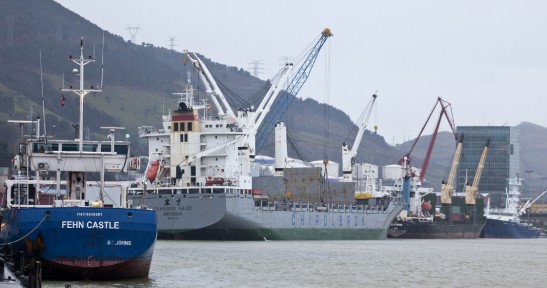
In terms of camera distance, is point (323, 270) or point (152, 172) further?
point (152, 172)

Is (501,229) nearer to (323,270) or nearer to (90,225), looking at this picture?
(323,270)

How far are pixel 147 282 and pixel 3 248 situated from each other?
191 inches

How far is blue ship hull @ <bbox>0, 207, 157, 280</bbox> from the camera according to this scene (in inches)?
1412

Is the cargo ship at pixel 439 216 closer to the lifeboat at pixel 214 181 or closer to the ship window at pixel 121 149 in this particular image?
the lifeboat at pixel 214 181

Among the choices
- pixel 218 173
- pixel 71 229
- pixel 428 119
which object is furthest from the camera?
pixel 428 119

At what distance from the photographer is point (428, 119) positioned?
169000 millimetres

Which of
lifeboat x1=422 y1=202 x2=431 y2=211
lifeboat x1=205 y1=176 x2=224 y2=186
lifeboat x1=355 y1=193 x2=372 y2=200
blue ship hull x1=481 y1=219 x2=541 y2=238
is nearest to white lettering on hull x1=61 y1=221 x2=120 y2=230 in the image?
lifeboat x1=205 y1=176 x2=224 y2=186

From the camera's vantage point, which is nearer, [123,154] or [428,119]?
[123,154]

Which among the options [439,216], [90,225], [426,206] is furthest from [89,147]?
[439,216]

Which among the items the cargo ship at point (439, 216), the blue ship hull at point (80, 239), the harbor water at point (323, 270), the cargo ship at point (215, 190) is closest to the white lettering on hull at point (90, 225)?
the blue ship hull at point (80, 239)

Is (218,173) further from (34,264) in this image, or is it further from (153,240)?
(34,264)

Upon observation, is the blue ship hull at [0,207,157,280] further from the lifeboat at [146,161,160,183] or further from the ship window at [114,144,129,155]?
the lifeboat at [146,161,160,183]

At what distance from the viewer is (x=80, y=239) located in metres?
36.0

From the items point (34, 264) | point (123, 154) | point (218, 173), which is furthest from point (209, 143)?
point (34, 264)
